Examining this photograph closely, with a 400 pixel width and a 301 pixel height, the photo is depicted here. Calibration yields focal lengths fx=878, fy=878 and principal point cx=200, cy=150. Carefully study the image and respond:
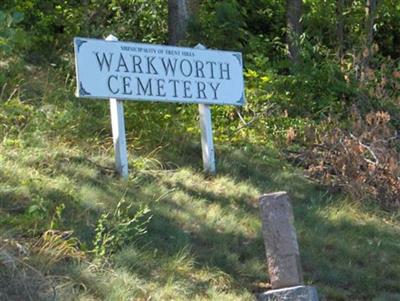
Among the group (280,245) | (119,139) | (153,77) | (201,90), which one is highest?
(153,77)

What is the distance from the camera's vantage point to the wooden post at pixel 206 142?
30.6 ft

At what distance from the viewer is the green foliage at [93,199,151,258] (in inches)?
256

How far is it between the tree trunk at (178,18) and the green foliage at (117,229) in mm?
5370

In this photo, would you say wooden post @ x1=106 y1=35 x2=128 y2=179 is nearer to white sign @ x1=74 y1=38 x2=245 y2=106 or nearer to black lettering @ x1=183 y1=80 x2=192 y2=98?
white sign @ x1=74 y1=38 x2=245 y2=106

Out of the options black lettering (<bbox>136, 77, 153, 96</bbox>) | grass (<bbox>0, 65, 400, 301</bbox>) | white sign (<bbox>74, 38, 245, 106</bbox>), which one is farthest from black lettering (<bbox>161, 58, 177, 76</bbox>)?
grass (<bbox>0, 65, 400, 301</bbox>)

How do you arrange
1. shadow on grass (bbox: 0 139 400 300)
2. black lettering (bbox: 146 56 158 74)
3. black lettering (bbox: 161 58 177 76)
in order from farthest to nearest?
black lettering (bbox: 161 58 177 76) < black lettering (bbox: 146 56 158 74) < shadow on grass (bbox: 0 139 400 300)

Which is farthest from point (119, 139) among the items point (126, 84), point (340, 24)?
point (340, 24)

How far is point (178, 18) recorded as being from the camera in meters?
Result: 12.5

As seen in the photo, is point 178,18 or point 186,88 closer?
point 186,88

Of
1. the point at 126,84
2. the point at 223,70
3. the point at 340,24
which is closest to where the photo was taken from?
the point at 126,84

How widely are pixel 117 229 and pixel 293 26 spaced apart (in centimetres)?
783

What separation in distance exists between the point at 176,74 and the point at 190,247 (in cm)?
270

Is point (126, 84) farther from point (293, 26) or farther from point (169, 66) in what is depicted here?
point (293, 26)

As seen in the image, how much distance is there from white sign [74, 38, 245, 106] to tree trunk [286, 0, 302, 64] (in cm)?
361
